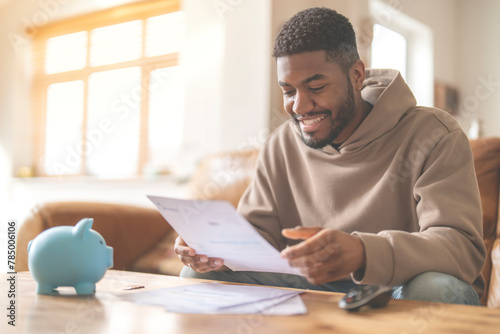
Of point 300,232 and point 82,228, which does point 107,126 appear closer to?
point 82,228

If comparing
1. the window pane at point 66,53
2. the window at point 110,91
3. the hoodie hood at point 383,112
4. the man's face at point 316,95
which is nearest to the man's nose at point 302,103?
the man's face at point 316,95

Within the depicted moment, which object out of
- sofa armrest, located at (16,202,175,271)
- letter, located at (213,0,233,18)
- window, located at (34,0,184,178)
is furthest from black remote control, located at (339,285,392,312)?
window, located at (34,0,184,178)

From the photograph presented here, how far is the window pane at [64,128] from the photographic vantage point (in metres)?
4.35

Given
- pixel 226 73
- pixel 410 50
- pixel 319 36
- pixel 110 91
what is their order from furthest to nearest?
pixel 110 91 → pixel 410 50 → pixel 226 73 → pixel 319 36

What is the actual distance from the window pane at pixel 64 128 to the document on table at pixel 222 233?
12.0 feet

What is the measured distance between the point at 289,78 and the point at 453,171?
408mm

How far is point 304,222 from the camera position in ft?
4.14

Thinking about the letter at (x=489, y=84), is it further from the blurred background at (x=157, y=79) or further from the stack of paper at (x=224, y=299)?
the stack of paper at (x=224, y=299)

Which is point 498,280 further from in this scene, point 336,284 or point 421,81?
point 421,81

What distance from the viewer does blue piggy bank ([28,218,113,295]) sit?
80 centimetres

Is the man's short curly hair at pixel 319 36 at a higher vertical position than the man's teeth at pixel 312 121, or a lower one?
higher

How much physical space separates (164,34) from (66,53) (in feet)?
3.99

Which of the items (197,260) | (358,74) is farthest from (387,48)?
(197,260)

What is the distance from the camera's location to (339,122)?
118 centimetres
